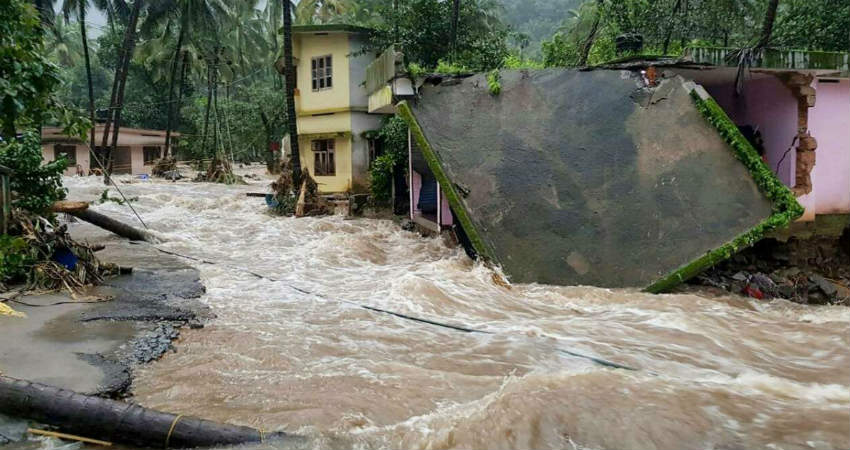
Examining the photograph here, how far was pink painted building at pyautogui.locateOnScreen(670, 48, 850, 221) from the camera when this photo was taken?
977 cm

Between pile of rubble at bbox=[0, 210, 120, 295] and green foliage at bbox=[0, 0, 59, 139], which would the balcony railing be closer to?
green foliage at bbox=[0, 0, 59, 139]

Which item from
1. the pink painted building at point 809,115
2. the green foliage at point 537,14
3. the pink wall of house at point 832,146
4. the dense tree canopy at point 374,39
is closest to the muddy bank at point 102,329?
the dense tree canopy at point 374,39

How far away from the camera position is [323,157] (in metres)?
21.2

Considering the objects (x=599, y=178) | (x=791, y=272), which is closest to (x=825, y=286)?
(x=791, y=272)

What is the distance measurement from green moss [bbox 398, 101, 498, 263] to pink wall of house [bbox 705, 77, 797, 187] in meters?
5.41

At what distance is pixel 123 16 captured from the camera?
102 ft

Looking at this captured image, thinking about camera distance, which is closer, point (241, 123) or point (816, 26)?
point (816, 26)

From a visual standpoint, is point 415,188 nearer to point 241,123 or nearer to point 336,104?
point 336,104

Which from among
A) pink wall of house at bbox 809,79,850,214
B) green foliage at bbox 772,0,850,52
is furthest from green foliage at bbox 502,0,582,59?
pink wall of house at bbox 809,79,850,214

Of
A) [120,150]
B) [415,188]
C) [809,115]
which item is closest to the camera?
[809,115]

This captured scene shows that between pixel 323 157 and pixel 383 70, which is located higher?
pixel 383 70

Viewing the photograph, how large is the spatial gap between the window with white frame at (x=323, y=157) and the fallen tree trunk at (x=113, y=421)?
16.5 m

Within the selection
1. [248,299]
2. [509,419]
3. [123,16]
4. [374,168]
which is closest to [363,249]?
[248,299]

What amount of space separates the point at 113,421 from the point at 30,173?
611 centimetres
